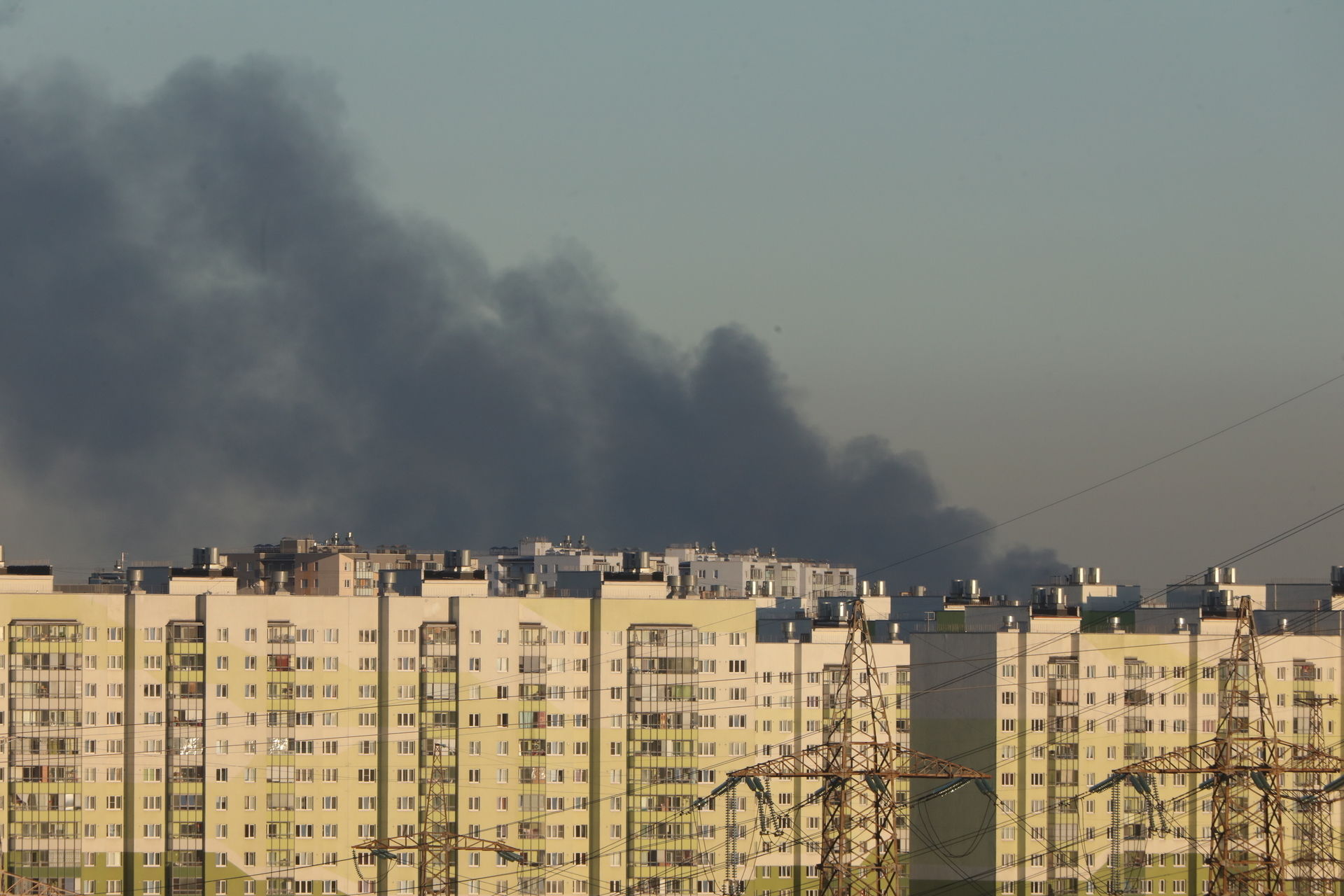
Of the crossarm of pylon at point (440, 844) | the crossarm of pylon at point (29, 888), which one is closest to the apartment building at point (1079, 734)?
the crossarm of pylon at point (440, 844)

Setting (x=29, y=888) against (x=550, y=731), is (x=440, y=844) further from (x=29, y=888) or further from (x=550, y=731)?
(x=29, y=888)

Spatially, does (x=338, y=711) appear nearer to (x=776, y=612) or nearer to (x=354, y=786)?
(x=354, y=786)

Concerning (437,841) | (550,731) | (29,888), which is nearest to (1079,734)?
(550,731)

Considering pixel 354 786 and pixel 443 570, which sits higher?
pixel 443 570

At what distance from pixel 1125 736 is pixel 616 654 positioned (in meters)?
28.5

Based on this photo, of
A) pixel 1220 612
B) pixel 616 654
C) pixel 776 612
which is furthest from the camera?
pixel 776 612

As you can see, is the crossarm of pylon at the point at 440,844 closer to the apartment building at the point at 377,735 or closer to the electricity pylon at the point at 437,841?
the electricity pylon at the point at 437,841

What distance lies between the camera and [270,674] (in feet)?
367

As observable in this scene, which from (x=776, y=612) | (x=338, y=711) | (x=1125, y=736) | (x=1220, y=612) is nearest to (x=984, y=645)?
(x=1125, y=736)

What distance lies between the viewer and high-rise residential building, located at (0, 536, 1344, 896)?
110 meters

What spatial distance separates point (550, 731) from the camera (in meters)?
116

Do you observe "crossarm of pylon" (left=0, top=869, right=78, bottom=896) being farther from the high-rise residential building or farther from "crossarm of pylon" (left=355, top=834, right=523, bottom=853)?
"crossarm of pylon" (left=355, top=834, right=523, bottom=853)

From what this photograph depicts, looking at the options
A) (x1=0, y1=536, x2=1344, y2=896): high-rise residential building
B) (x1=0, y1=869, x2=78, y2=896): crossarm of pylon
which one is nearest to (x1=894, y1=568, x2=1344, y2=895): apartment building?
(x1=0, y1=536, x2=1344, y2=896): high-rise residential building

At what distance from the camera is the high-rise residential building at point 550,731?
10994 cm
